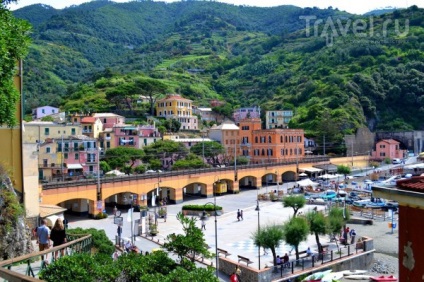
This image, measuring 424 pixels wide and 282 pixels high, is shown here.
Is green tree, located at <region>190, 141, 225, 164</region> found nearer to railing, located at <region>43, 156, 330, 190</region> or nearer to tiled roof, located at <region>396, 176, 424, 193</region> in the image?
railing, located at <region>43, 156, 330, 190</region>

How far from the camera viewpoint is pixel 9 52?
14.5m

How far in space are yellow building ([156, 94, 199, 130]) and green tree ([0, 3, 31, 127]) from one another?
205 feet

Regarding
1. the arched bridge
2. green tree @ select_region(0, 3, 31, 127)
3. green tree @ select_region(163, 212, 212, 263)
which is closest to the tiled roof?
green tree @ select_region(163, 212, 212, 263)

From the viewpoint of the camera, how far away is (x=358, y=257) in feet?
81.7

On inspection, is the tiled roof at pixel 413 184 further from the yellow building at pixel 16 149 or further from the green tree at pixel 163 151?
the green tree at pixel 163 151

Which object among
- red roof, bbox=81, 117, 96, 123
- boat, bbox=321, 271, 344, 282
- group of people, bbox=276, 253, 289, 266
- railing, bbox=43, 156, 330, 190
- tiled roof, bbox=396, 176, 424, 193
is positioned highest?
red roof, bbox=81, 117, 96, 123

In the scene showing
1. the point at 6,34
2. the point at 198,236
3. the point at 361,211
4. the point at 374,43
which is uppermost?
the point at 374,43

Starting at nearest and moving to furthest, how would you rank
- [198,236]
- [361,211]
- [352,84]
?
[198,236] < [361,211] < [352,84]

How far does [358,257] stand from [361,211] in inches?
567

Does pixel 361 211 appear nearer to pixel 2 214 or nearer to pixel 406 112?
pixel 2 214

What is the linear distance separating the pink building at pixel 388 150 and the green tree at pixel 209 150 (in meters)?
25.4

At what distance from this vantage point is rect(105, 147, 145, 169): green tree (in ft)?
177

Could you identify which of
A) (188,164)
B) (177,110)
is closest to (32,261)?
(188,164)

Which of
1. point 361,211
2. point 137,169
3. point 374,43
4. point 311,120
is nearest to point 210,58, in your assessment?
point 374,43
